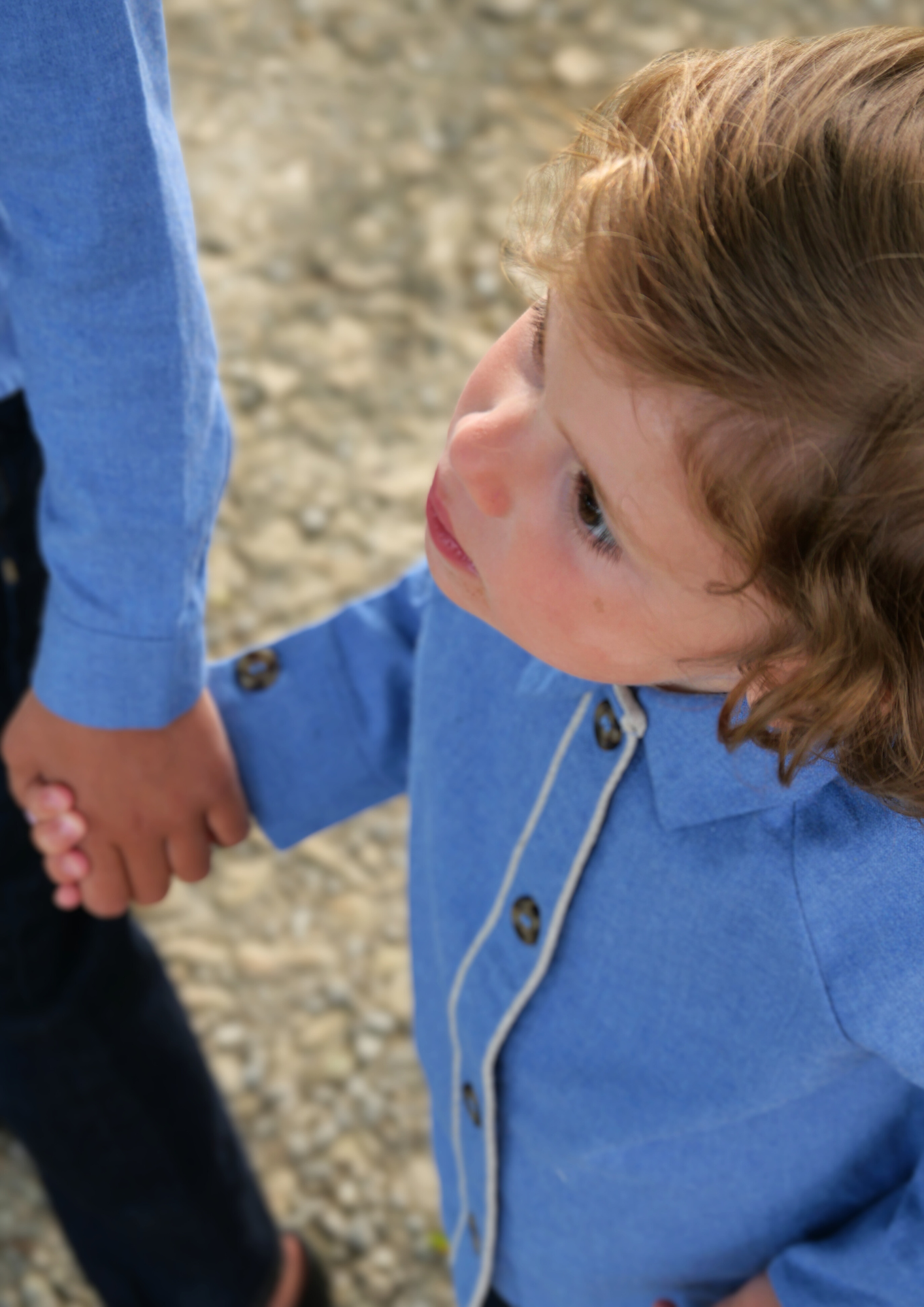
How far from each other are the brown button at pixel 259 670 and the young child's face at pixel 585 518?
38 centimetres

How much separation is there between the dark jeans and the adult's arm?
0.13 m

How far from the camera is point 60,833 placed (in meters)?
1.14

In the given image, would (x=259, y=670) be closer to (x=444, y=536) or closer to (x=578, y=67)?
(x=444, y=536)

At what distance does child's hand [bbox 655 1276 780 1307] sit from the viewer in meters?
1.00

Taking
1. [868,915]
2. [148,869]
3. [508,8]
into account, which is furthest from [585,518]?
[508,8]

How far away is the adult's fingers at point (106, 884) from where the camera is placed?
116 centimetres

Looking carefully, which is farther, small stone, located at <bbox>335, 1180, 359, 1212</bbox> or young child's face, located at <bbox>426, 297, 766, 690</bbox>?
small stone, located at <bbox>335, 1180, 359, 1212</bbox>

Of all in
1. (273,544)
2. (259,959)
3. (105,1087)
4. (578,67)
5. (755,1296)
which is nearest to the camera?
(755,1296)

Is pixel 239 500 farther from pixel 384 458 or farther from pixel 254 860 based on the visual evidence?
pixel 254 860

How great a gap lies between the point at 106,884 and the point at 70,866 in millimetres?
38

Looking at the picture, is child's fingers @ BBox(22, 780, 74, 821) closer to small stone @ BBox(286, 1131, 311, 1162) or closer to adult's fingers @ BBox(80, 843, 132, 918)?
adult's fingers @ BBox(80, 843, 132, 918)

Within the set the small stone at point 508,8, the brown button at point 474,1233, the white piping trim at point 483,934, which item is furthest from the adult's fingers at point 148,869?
the small stone at point 508,8

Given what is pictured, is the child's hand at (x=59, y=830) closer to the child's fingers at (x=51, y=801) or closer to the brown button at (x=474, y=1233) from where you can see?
the child's fingers at (x=51, y=801)

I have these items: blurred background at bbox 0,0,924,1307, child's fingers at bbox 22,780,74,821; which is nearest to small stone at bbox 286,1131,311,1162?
blurred background at bbox 0,0,924,1307
